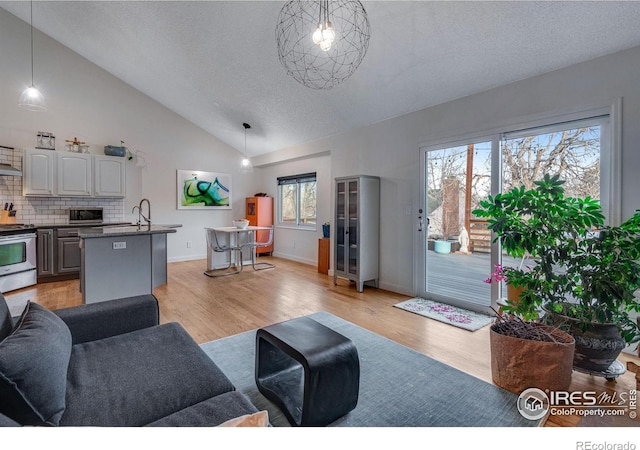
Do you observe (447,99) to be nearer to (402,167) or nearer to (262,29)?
(402,167)

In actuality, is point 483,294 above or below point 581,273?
below

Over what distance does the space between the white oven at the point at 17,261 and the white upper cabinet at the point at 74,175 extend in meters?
0.91

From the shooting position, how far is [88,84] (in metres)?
5.37

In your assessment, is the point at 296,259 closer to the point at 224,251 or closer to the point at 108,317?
the point at 224,251

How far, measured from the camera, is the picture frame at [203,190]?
641 centimetres

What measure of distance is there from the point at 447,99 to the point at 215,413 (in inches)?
146

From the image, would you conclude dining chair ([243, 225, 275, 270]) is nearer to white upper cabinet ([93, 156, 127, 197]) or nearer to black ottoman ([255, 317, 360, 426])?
white upper cabinet ([93, 156, 127, 197])

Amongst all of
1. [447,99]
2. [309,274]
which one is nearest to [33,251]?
[309,274]

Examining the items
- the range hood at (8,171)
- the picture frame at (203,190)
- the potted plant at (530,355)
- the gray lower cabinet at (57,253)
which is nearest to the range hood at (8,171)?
the range hood at (8,171)

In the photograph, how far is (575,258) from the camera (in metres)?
2.05

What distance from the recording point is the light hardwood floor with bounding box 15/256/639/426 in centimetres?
235

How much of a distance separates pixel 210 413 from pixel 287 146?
5.54 m

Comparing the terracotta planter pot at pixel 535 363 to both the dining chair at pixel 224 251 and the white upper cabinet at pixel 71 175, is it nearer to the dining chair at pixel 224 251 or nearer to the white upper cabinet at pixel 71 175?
the dining chair at pixel 224 251

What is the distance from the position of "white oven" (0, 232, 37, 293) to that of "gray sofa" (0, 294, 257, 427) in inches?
136
